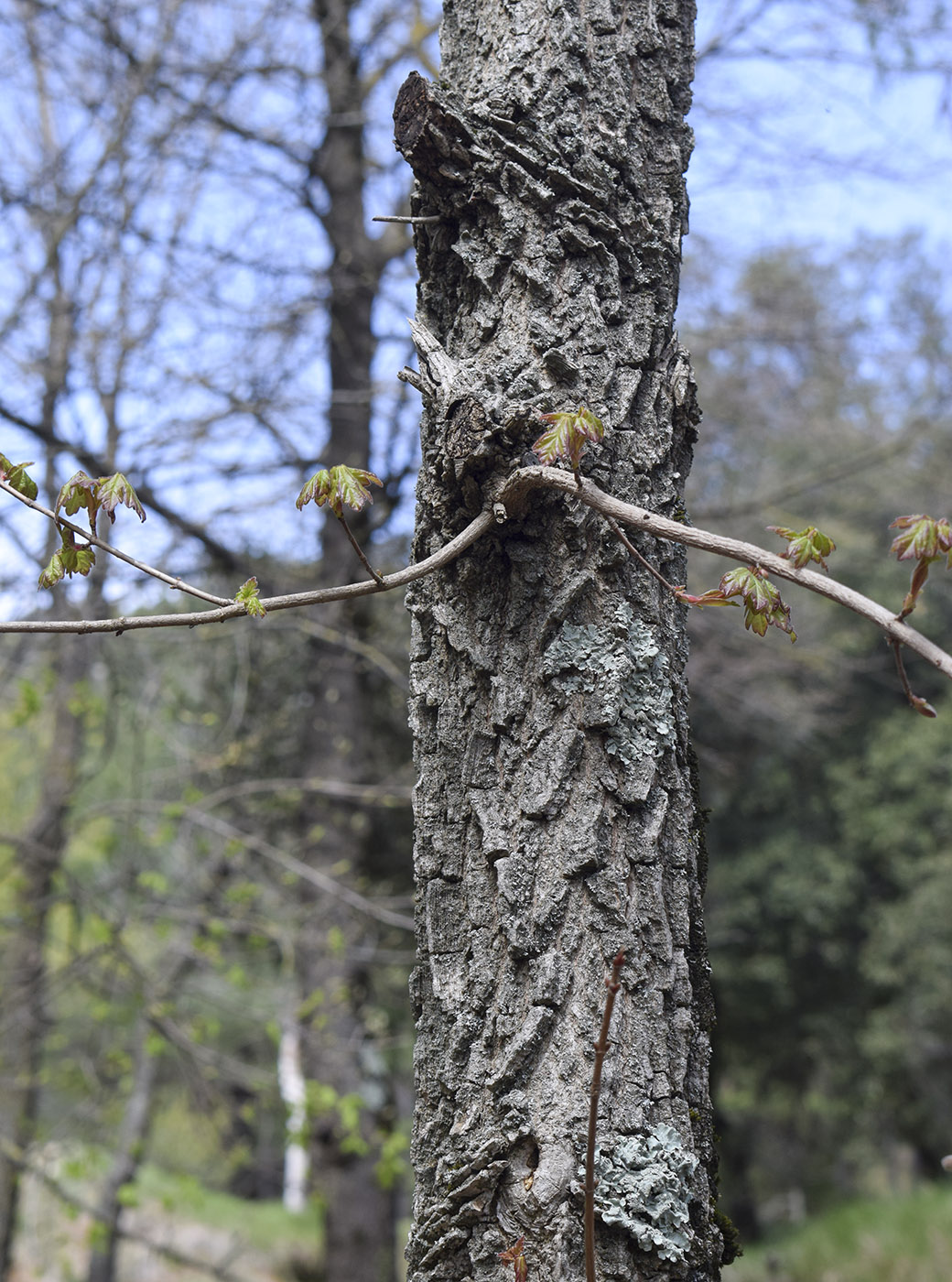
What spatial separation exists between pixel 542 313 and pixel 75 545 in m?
0.72

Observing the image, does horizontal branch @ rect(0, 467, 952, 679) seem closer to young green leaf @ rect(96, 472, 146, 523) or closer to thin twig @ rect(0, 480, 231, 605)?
thin twig @ rect(0, 480, 231, 605)

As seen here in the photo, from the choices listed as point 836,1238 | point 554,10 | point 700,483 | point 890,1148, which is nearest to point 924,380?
point 700,483

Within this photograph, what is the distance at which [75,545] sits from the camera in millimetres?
1389

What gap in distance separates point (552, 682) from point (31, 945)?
15.6ft

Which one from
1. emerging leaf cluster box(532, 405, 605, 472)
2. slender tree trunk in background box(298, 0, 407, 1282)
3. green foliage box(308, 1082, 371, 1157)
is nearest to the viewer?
emerging leaf cluster box(532, 405, 605, 472)

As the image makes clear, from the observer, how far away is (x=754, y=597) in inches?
49.5

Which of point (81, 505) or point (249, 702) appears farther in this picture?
point (249, 702)

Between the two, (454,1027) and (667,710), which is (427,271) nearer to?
(667,710)

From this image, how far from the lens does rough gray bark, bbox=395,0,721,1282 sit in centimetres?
124

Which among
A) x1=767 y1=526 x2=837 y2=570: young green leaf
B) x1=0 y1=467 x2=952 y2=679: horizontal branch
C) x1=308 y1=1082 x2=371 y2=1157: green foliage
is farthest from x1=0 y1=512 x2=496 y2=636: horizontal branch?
x1=308 y1=1082 x2=371 y2=1157: green foliage

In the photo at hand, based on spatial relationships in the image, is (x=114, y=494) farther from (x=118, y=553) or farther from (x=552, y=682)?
(x=552, y=682)

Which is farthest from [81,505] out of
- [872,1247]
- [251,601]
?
[872,1247]

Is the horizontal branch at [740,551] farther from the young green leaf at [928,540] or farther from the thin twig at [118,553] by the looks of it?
the thin twig at [118,553]

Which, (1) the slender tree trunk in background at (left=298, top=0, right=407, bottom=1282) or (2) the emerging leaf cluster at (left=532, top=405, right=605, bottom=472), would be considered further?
(1) the slender tree trunk in background at (left=298, top=0, right=407, bottom=1282)
